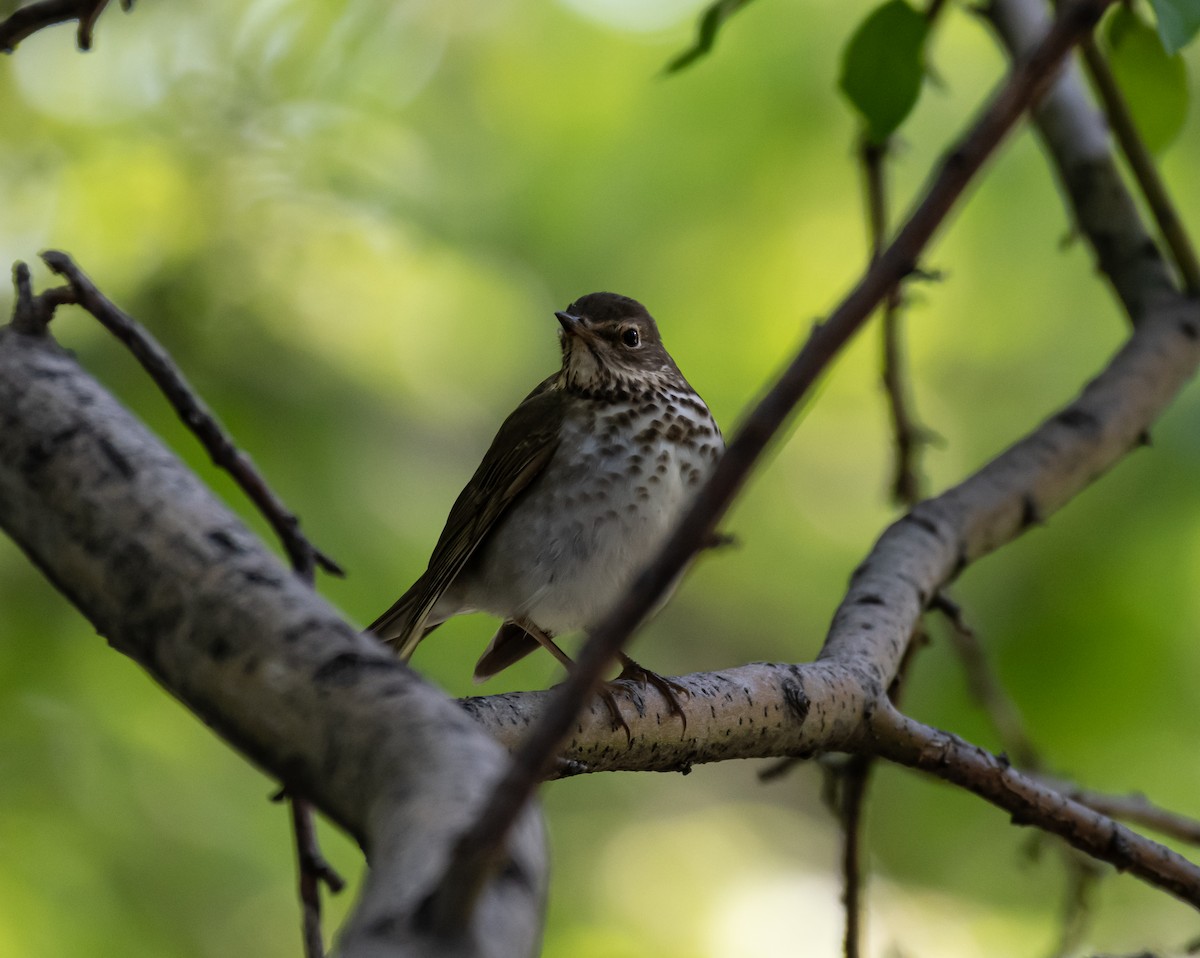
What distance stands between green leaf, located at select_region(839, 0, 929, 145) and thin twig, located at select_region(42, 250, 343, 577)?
50.8 inches

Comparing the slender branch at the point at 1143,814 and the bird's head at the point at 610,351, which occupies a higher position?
the bird's head at the point at 610,351

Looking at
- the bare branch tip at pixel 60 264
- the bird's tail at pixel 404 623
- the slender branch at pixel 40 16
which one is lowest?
the bird's tail at pixel 404 623

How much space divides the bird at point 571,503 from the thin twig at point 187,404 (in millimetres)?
886

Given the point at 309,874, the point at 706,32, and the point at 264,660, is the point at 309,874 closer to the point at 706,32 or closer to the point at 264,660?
the point at 264,660

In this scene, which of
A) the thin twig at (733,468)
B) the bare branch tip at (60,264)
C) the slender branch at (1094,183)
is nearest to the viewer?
the thin twig at (733,468)

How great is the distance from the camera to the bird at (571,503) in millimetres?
2939

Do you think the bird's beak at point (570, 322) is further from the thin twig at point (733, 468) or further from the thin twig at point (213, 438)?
the thin twig at point (733, 468)

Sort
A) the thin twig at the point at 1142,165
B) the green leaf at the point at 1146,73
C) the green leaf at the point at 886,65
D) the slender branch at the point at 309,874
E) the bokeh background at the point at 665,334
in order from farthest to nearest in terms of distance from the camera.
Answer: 1. the bokeh background at the point at 665,334
2. the thin twig at the point at 1142,165
3. the green leaf at the point at 1146,73
4. the green leaf at the point at 886,65
5. the slender branch at the point at 309,874

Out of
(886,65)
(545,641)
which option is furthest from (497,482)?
(886,65)

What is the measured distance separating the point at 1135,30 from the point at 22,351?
7.19 ft

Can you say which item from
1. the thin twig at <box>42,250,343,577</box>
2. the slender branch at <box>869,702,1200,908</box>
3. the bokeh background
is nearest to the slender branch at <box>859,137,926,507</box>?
the bokeh background

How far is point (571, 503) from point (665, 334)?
1.78 m

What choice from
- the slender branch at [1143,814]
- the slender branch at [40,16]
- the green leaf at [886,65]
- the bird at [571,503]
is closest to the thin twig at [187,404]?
the slender branch at [40,16]

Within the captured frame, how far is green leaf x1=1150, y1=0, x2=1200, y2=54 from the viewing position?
6.48ft
